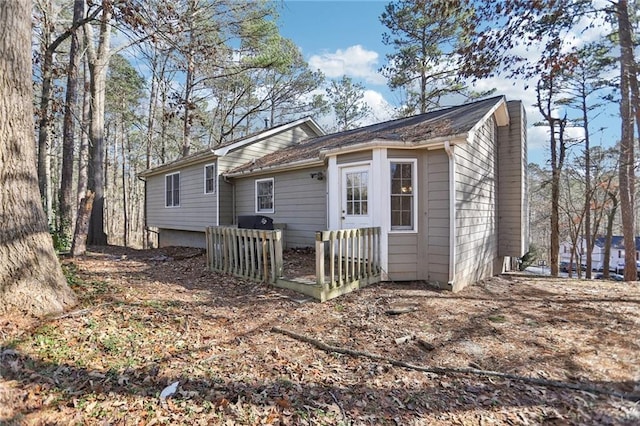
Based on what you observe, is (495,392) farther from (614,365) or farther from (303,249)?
(303,249)

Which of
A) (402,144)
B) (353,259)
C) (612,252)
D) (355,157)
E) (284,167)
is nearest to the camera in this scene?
(353,259)

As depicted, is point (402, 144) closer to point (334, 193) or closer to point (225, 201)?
point (334, 193)

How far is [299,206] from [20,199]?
631 centimetres

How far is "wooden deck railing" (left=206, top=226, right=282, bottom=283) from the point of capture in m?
6.04

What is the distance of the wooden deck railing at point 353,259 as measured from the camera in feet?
18.0

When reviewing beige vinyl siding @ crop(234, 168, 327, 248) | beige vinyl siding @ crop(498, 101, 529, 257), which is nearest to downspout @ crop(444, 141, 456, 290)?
beige vinyl siding @ crop(234, 168, 327, 248)

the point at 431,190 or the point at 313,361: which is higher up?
the point at 431,190

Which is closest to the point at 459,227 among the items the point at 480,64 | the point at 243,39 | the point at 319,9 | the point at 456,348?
the point at 456,348

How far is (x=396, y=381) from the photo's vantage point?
313cm

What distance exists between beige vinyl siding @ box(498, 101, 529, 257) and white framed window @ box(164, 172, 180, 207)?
1186 centimetres

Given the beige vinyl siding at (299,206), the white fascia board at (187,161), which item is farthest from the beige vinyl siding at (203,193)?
the beige vinyl siding at (299,206)

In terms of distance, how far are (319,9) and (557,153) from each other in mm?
14071

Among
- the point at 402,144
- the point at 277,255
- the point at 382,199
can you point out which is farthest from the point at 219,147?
the point at 402,144

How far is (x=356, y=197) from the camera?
22.6ft
